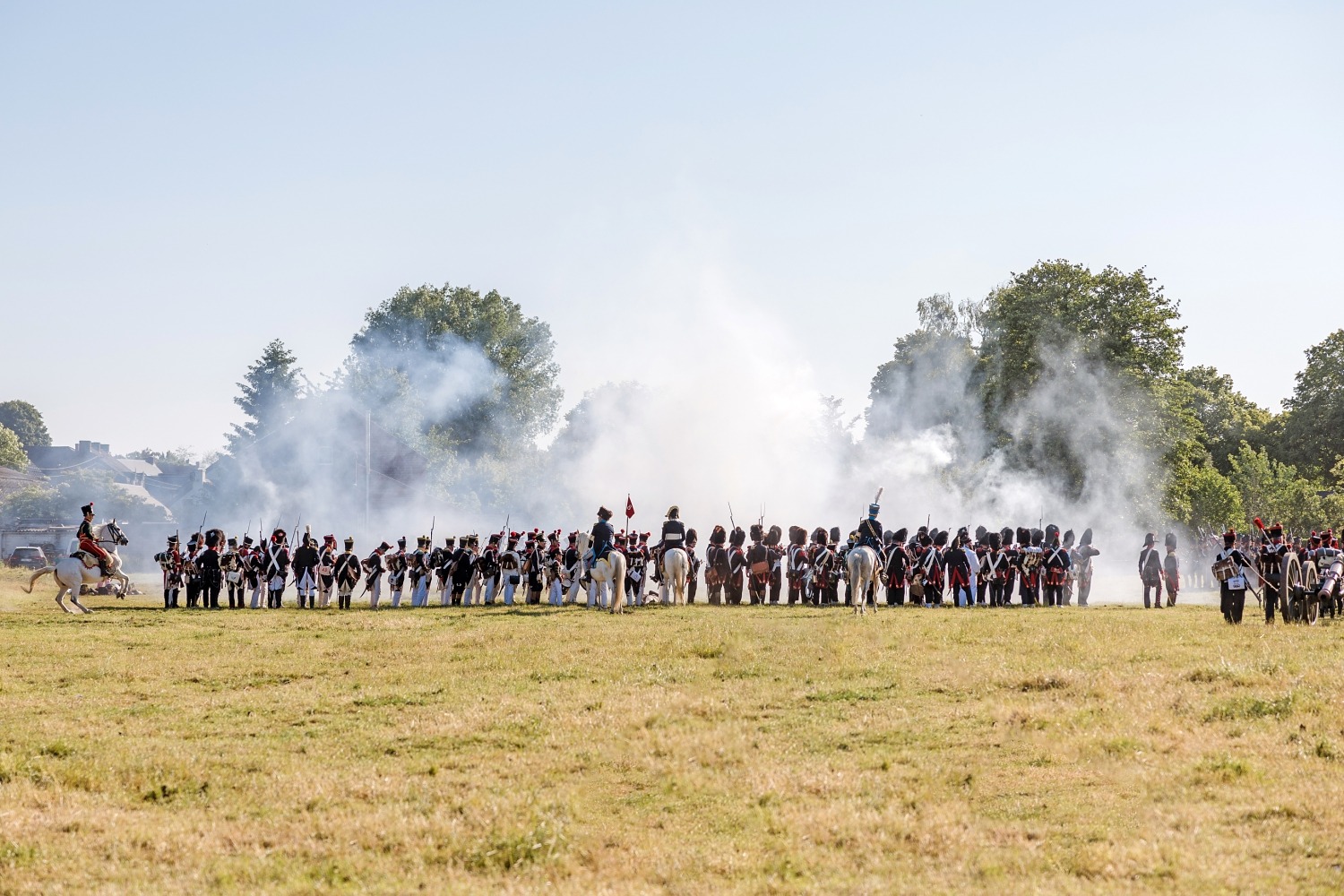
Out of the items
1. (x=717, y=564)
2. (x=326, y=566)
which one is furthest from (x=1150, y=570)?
(x=326, y=566)

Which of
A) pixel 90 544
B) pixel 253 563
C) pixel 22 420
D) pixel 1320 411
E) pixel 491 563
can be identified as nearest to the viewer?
pixel 90 544

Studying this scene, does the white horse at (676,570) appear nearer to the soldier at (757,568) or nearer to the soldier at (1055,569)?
the soldier at (757,568)

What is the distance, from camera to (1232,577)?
21.7 m

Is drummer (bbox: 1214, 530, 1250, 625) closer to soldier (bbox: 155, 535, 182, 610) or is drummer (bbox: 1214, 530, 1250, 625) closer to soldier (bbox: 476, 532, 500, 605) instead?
soldier (bbox: 476, 532, 500, 605)

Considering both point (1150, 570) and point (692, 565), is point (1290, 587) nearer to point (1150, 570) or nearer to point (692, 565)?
point (1150, 570)

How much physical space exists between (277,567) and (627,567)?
8665mm

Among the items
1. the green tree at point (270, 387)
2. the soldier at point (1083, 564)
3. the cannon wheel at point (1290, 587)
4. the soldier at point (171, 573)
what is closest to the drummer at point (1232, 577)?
the cannon wheel at point (1290, 587)

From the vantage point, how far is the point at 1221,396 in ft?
274

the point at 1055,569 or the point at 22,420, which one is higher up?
the point at 22,420

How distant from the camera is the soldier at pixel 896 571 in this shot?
28.9 meters

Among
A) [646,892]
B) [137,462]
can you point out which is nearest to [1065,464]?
[646,892]

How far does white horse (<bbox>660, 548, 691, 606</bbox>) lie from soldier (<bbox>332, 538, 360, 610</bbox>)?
7488mm

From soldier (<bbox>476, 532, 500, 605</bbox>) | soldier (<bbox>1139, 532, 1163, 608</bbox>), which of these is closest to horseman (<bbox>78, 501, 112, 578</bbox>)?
soldier (<bbox>476, 532, 500, 605</bbox>)

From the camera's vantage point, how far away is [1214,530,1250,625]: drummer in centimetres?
2159
